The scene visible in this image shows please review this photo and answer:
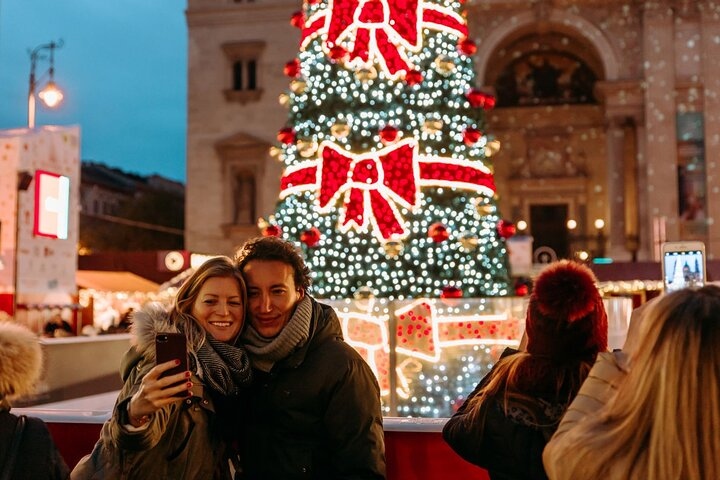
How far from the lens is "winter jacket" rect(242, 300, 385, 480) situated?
2.98 metres

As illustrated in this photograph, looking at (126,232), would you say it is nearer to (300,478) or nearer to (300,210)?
(300,210)

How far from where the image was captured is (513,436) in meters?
A: 2.57

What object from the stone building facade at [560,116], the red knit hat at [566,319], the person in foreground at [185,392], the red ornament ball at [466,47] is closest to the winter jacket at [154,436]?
the person in foreground at [185,392]

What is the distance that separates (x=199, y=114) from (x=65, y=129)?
1537cm

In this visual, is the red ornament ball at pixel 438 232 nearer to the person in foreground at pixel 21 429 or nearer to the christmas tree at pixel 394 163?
the christmas tree at pixel 394 163

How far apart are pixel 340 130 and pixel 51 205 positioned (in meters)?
8.84

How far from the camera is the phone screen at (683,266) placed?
29.1 feet

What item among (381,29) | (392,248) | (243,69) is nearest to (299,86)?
(381,29)

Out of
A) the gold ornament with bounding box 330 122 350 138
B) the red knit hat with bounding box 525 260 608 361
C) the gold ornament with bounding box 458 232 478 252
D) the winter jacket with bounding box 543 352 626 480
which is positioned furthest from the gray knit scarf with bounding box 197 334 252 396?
the gold ornament with bounding box 330 122 350 138

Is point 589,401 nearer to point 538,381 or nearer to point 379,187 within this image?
point 538,381

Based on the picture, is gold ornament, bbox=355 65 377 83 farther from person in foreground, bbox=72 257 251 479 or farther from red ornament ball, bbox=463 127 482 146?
person in foreground, bbox=72 257 251 479

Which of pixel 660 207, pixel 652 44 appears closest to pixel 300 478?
pixel 660 207

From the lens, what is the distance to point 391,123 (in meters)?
9.58

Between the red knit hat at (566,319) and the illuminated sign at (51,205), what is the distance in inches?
579
